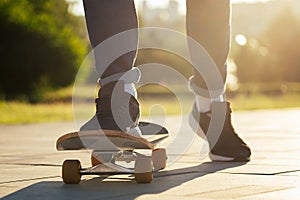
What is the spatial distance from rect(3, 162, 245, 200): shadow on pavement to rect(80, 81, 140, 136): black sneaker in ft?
0.73

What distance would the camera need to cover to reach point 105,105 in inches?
133

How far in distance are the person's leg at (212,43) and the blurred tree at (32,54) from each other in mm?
33290

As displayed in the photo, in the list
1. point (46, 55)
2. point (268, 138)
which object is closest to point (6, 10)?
point (46, 55)

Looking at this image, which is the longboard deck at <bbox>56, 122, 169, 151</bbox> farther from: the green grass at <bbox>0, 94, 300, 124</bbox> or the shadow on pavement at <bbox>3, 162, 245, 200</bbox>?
the green grass at <bbox>0, 94, 300, 124</bbox>

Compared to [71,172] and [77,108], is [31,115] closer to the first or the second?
[77,108]

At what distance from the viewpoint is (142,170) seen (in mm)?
3207

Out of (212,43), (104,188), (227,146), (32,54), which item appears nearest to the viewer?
(104,188)

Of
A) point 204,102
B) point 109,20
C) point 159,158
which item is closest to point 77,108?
point 204,102

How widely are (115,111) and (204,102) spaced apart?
1.15 metres

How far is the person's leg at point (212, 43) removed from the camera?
14.0 ft

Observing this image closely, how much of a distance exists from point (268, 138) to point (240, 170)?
8.78 ft

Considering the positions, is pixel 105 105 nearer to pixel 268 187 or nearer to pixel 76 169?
pixel 76 169

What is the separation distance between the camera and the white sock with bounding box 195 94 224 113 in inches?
172

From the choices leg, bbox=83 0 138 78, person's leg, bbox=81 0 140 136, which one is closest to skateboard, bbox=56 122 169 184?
person's leg, bbox=81 0 140 136
